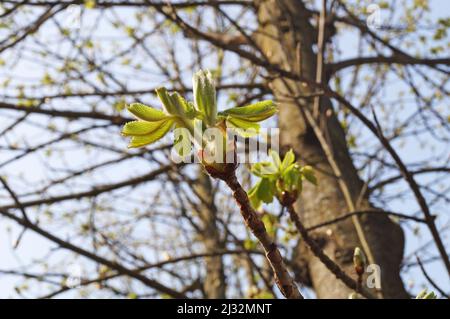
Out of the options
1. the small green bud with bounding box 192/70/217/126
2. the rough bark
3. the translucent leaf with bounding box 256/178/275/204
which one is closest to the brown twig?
the small green bud with bounding box 192/70/217/126

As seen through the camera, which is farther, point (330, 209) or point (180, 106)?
point (330, 209)

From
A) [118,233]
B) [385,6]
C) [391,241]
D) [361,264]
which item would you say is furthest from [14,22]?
[361,264]

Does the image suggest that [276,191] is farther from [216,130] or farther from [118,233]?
[118,233]

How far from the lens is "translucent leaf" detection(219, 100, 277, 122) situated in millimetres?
904

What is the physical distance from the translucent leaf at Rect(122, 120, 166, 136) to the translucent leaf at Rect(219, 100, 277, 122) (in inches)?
4.5

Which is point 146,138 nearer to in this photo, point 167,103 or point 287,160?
point 167,103

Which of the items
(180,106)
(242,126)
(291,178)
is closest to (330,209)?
(291,178)

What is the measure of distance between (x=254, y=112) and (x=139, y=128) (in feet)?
0.62

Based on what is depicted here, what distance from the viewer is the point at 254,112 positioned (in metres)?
0.91

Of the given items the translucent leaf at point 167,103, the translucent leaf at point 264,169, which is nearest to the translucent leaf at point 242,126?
the translucent leaf at point 167,103

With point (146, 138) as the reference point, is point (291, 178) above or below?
above

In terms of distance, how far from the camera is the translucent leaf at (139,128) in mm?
887

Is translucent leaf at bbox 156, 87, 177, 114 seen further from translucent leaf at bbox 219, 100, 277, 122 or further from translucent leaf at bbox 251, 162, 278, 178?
translucent leaf at bbox 251, 162, 278, 178

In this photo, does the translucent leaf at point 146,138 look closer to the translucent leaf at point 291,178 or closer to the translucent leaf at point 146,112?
the translucent leaf at point 146,112
